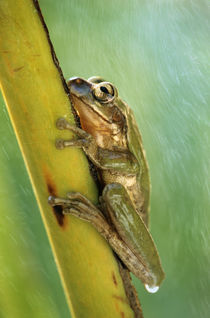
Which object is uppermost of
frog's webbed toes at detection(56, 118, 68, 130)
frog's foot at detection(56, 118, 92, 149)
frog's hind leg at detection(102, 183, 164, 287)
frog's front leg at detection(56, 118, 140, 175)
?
frog's webbed toes at detection(56, 118, 68, 130)

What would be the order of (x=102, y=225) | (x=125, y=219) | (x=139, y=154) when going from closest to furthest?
(x=102, y=225)
(x=125, y=219)
(x=139, y=154)

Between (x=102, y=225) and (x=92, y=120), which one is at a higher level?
(x=92, y=120)

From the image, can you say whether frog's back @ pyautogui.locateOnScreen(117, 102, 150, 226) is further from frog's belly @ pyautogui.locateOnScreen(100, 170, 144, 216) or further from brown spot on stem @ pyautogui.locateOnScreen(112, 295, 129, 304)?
brown spot on stem @ pyautogui.locateOnScreen(112, 295, 129, 304)

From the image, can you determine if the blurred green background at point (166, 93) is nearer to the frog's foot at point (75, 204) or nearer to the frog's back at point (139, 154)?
the frog's back at point (139, 154)

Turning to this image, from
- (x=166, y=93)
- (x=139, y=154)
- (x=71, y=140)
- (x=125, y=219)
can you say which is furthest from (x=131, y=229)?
(x=166, y=93)

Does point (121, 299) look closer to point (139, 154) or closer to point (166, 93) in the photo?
point (139, 154)

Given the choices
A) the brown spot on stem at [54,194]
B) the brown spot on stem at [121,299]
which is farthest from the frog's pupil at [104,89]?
the brown spot on stem at [121,299]

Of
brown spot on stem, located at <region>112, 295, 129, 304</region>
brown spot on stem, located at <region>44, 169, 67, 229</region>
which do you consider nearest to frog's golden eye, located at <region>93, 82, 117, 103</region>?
brown spot on stem, located at <region>44, 169, 67, 229</region>
